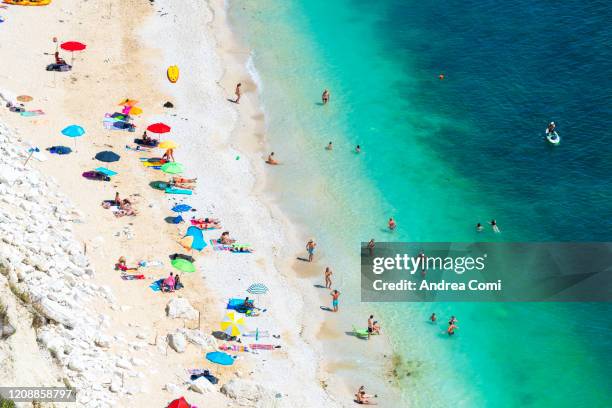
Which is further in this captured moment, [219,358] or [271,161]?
[271,161]

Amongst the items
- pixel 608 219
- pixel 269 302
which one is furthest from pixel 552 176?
pixel 269 302

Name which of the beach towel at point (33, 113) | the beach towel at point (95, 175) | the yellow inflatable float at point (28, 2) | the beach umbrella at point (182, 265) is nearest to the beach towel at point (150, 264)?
the beach umbrella at point (182, 265)

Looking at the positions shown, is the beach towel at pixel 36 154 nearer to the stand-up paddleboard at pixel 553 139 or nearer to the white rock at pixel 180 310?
the white rock at pixel 180 310

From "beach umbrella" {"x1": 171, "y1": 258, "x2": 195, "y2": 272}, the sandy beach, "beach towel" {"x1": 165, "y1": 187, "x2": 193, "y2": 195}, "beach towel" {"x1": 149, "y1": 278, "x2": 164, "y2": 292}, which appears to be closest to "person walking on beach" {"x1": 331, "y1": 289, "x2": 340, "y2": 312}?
the sandy beach

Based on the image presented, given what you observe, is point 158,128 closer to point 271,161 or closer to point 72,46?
point 271,161

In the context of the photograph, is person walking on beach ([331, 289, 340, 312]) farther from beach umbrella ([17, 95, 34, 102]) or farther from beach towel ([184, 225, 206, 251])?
beach umbrella ([17, 95, 34, 102])

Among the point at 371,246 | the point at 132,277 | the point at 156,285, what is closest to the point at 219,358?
the point at 156,285
